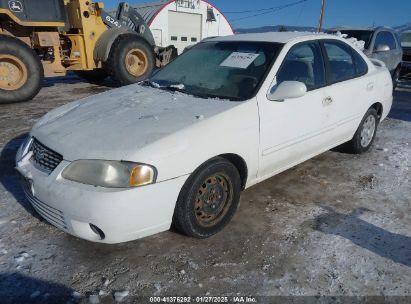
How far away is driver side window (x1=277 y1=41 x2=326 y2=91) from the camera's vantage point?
3266 mm

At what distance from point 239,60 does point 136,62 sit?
6.81 m

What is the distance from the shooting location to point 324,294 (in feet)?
7.30

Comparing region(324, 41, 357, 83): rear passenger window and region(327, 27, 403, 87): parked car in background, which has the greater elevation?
region(324, 41, 357, 83): rear passenger window

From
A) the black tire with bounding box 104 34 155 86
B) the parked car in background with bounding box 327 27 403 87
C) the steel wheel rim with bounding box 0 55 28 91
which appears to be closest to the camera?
the steel wheel rim with bounding box 0 55 28 91

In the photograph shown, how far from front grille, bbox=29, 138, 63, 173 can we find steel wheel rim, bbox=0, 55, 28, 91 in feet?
17.7

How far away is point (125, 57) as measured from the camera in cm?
895

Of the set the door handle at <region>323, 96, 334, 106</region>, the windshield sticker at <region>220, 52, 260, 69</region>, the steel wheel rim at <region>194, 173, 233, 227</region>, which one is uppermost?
the windshield sticker at <region>220, 52, 260, 69</region>

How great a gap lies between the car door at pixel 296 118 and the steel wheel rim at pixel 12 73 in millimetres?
6099

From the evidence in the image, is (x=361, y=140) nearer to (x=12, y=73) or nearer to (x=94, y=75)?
(x=12, y=73)

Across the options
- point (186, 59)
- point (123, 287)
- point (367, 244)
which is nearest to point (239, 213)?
point (367, 244)

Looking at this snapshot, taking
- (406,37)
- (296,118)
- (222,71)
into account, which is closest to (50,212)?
(222,71)

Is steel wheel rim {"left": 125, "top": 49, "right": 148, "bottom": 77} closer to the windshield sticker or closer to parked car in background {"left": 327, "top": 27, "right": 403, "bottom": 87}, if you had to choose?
parked car in background {"left": 327, "top": 27, "right": 403, "bottom": 87}

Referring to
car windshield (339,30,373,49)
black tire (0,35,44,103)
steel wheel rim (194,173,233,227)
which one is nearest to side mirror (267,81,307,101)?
steel wheel rim (194,173,233,227)

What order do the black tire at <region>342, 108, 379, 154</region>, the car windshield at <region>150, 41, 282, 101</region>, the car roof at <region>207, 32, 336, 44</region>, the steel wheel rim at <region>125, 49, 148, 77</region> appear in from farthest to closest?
the steel wheel rim at <region>125, 49, 148, 77</region> → the black tire at <region>342, 108, 379, 154</region> → the car roof at <region>207, 32, 336, 44</region> → the car windshield at <region>150, 41, 282, 101</region>
